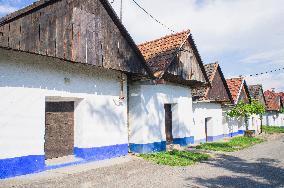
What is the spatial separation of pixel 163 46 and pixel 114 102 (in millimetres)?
5280

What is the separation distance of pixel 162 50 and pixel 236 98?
1365 centimetres

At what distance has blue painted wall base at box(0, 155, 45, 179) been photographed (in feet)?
26.4

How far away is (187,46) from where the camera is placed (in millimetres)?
15945

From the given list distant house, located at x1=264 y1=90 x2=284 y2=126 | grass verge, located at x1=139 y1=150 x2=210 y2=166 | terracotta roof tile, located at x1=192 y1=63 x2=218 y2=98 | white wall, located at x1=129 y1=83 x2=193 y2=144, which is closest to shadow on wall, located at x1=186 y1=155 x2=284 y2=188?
grass verge, located at x1=139 y1=150 x2=210 y2=166

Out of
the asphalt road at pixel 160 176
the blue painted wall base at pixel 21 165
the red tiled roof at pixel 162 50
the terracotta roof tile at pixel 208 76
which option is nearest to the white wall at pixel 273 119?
the terracotta roof tile at pixel 208 76

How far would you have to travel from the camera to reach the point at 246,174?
9.41 m

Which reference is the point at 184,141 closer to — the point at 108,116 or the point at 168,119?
the point at 168,119

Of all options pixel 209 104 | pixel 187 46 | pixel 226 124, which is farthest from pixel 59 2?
pixel 226 124

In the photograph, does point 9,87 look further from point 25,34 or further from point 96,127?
point 96,127

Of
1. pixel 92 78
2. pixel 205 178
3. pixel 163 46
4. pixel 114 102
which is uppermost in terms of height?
pixel 163 46

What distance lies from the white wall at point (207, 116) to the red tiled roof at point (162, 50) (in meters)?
5.56

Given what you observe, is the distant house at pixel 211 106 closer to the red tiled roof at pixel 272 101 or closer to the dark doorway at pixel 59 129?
the dark doorway at pixel 59 129

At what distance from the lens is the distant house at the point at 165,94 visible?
43.2 ft

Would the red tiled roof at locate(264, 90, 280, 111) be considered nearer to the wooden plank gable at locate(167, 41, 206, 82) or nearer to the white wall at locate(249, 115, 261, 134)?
the white wall at locate(249, 115, 261, 134)
